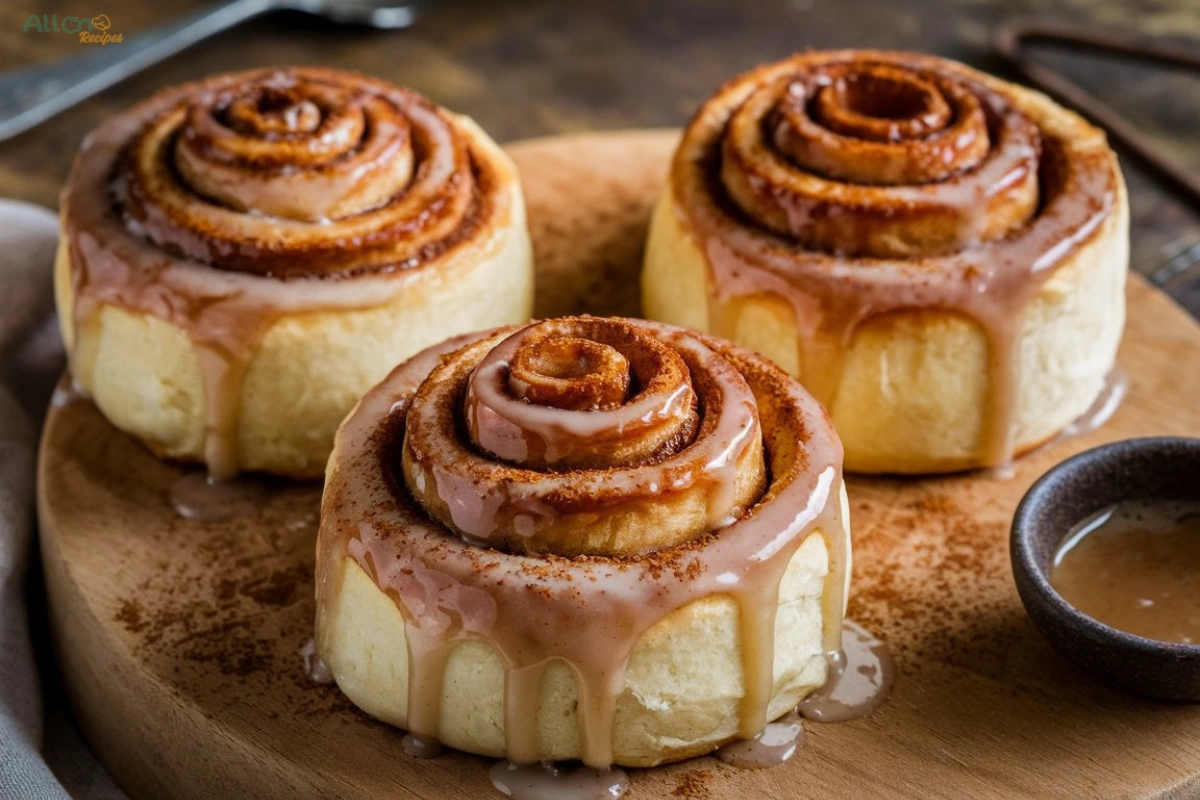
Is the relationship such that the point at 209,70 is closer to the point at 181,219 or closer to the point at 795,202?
the point at 181,219

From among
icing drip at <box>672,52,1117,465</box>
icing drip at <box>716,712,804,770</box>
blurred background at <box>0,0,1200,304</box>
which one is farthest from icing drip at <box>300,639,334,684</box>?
blurred background at <box>0,0,1200,304</box>

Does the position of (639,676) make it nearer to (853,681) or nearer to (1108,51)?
(853,681)

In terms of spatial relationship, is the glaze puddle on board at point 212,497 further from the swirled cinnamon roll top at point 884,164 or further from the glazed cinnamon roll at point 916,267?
the swirled cinnamon roll top at point 884,164

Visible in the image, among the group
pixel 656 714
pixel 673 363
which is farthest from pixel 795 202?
pixel 656 714

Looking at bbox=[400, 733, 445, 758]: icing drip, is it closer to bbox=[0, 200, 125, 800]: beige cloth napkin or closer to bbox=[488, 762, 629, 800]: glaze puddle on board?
bbox=[488, 762, 629, 800]: glaze puddle on board

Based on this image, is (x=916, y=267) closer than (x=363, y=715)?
No

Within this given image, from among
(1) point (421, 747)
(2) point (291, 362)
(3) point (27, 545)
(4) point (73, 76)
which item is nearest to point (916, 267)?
(2) point (291, 362)
